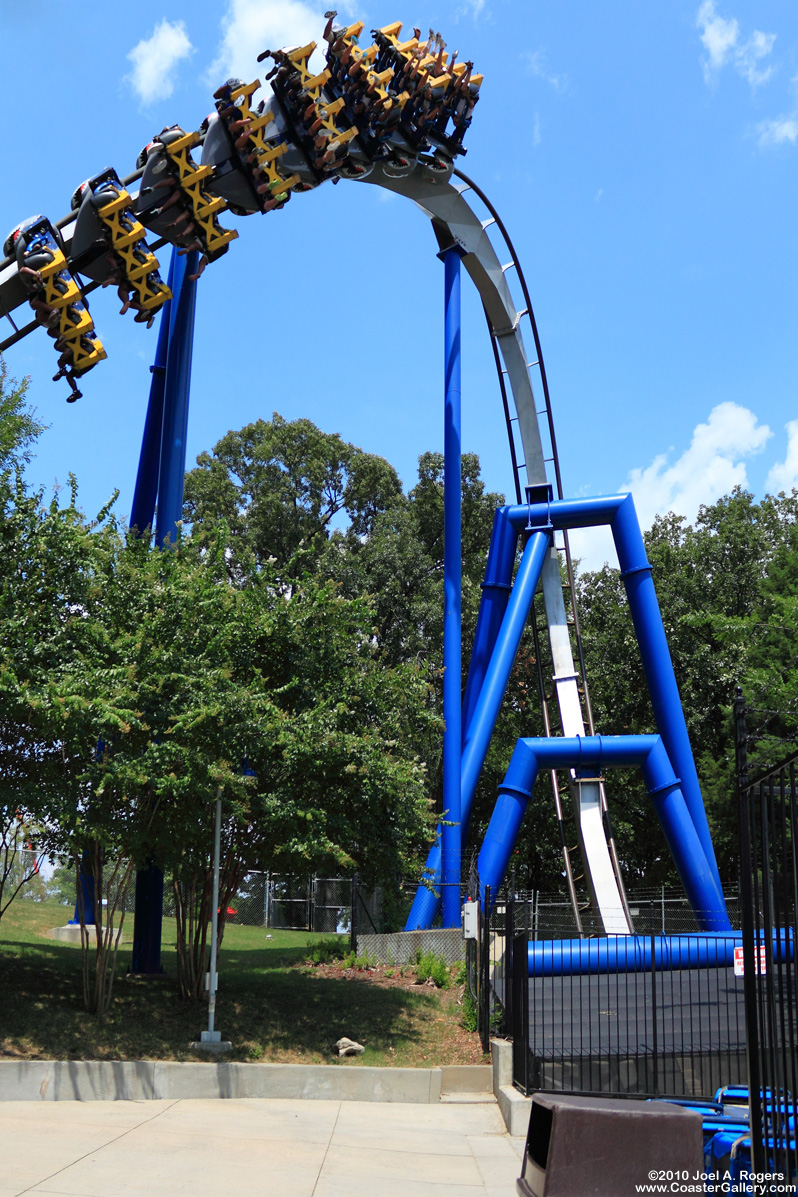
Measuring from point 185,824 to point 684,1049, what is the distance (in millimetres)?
6548

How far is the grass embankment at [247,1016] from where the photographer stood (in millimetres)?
12797

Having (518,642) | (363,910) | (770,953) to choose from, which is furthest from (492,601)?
(770,953)

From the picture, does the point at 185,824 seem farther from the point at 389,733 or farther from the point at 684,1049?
the point at 684,1049

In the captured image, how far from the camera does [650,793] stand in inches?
820

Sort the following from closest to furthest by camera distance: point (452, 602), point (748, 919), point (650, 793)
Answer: point (748, 919)
point (650, 793)
point (452, 602)

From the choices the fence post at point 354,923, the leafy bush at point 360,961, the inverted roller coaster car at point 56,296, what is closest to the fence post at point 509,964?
the leafy bush at point 360,961

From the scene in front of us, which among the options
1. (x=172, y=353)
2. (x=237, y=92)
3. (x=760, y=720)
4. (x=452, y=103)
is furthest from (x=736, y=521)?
(x=237, y=92)

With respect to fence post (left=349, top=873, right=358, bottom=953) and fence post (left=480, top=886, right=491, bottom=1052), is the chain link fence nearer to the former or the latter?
fence post (left=349, top=873, right=358, bottom=953)

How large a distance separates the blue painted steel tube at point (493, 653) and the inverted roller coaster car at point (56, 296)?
11.1m

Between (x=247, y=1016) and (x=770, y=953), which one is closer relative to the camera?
(x=770, y=953)

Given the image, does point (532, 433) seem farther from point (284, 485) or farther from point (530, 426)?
point (284, 485)

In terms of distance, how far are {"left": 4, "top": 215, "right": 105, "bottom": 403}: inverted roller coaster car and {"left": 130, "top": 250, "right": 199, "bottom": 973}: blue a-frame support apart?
12.6 ft

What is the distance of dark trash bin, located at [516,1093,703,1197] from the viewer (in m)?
5.38

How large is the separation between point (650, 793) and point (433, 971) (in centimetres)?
624
